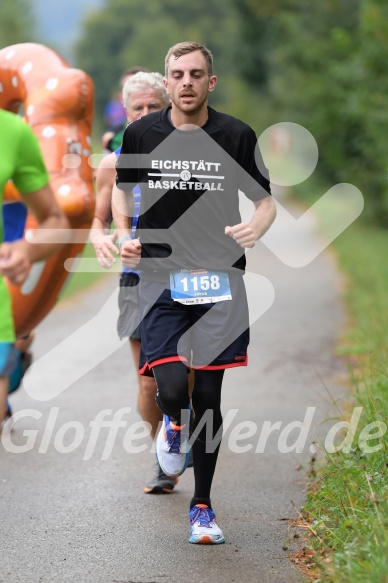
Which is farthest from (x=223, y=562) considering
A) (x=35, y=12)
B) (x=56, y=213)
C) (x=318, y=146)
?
(x=35, y=12)

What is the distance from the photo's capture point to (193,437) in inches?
214

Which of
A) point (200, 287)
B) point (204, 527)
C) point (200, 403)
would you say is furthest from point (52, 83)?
point (204, 527)

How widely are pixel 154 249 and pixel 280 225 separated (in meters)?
26.8

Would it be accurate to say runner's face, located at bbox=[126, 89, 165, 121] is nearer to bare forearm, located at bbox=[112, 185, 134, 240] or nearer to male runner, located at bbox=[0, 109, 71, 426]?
bare forearm, located at bbox=[112, 185, 134, 240]

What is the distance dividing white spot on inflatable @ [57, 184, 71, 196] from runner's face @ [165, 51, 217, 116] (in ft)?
5.26

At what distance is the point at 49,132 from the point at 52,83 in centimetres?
35

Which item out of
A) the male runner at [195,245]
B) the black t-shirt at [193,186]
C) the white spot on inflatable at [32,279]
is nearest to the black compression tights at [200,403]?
the male runner at [195,245]

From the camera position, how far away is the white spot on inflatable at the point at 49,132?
7.10 m

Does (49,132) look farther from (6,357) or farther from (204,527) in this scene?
(6,357)

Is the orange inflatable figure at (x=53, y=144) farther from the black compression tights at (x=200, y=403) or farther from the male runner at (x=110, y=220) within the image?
the black compression tights at (x=200, y=403)

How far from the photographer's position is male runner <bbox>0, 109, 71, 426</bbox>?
4145 mm

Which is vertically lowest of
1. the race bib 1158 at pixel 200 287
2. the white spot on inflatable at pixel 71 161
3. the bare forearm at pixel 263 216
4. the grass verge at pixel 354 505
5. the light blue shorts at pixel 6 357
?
the grass verge at pixel 354 505

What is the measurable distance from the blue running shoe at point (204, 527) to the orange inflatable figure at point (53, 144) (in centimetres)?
215

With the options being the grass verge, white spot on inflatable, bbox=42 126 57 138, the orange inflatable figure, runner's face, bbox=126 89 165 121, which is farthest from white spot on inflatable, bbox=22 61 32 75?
the grass verge
